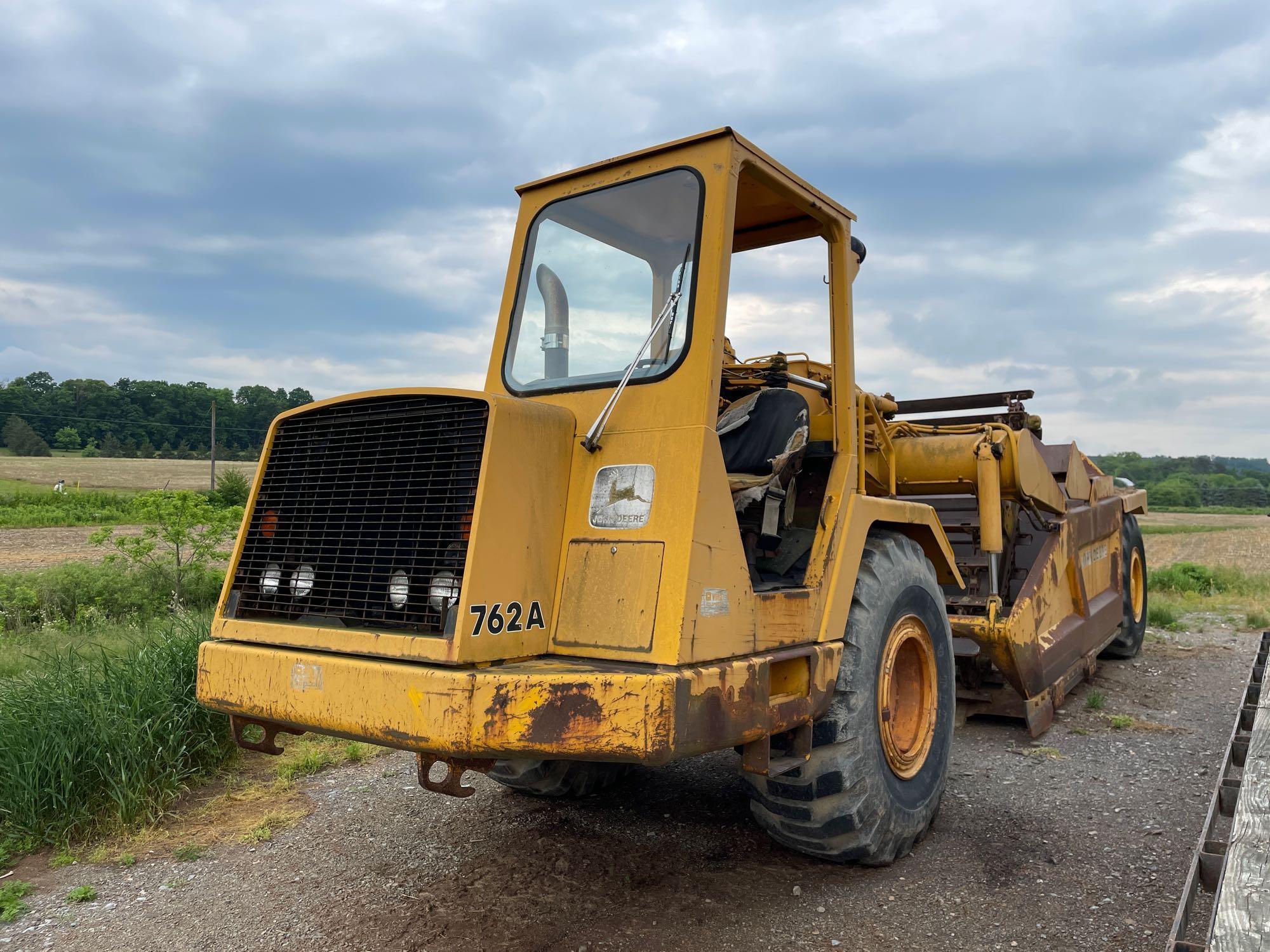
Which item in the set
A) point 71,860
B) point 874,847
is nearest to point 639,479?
point 874,847

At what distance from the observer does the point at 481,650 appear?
2705mm

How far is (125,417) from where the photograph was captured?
6412 cm

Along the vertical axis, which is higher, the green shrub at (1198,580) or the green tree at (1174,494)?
the green tree at (1174,494)

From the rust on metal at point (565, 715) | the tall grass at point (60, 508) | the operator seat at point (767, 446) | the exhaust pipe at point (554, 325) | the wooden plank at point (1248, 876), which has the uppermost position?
the exhaust pipe at point (554, 325)

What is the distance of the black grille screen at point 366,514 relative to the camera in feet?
9.29

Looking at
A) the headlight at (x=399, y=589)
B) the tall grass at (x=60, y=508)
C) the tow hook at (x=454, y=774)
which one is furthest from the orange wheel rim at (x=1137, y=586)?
the tall grass at (x=60, y=508)

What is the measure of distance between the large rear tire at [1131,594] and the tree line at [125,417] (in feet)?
191

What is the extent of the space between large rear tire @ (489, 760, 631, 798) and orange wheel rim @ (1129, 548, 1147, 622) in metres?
6.19

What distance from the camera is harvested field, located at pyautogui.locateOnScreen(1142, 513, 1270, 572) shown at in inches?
779

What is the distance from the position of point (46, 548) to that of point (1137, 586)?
918 inches

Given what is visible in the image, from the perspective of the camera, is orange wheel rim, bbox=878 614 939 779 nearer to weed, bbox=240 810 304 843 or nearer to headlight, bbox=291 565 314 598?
headlight, bbox=291 565 314 598

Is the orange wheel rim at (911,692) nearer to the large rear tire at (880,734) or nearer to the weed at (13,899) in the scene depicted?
the large rear tire at (880,734)

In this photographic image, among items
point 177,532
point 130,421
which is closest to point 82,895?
point 177,532

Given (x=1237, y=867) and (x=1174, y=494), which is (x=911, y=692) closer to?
(x=1237, y=867)
